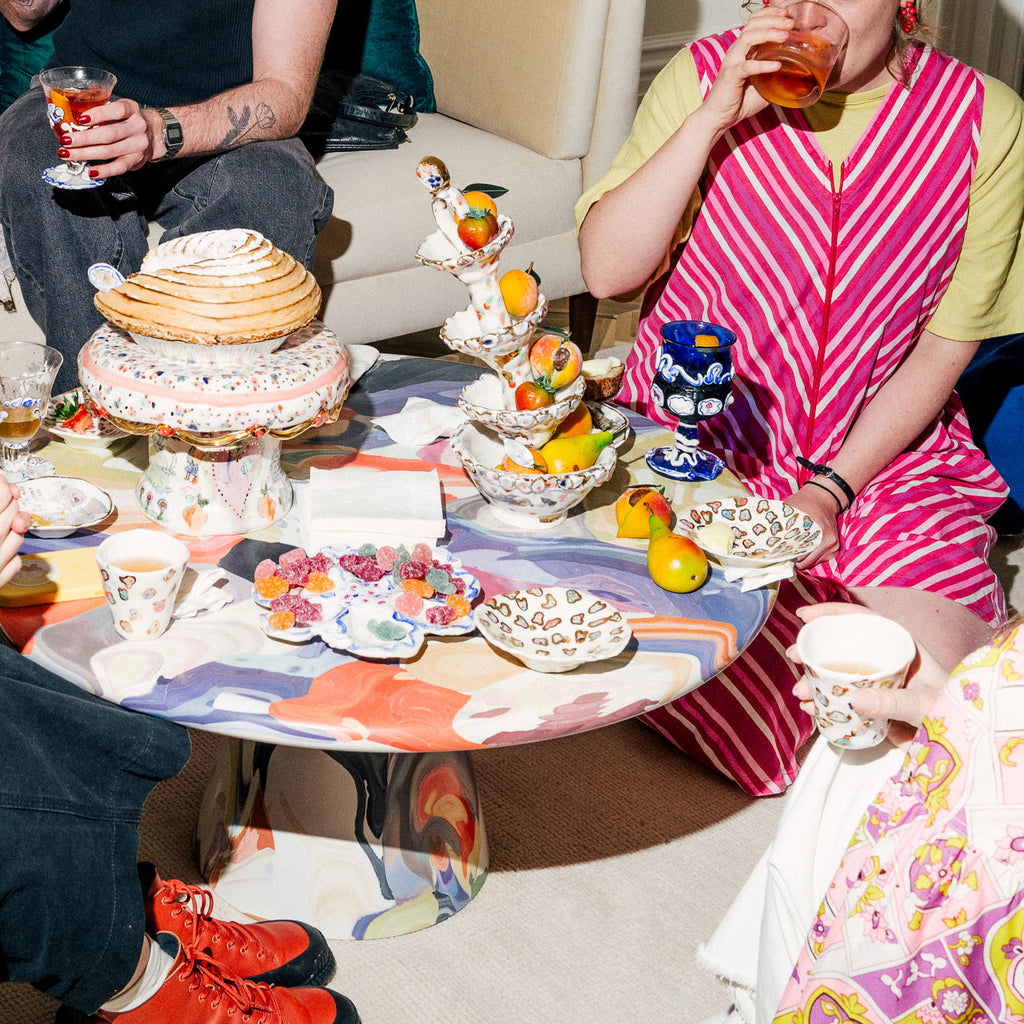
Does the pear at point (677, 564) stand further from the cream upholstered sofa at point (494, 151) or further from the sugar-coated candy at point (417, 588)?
the cream upholstered sofa at point (494, 151)

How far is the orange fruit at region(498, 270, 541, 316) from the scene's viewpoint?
4.61ft

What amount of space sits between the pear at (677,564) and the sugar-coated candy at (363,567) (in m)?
0.30

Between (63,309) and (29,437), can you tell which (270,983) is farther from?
(63,309)

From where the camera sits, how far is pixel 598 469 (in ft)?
4.76

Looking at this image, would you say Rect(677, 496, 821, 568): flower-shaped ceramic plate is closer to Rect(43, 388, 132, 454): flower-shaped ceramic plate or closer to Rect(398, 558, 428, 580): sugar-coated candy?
Rect(398, 558, 428, 580): sugar-coated candy

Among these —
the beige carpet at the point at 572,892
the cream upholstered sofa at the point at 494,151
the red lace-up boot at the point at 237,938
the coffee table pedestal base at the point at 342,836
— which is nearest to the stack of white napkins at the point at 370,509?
the coffee table pedestal base at the point at 342,836

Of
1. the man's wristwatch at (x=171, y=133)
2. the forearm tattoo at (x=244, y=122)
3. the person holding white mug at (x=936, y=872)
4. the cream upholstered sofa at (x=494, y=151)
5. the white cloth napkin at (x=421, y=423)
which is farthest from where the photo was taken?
the cream upholstered sofa at (x=494, y=151)

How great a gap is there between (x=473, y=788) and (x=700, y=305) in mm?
831

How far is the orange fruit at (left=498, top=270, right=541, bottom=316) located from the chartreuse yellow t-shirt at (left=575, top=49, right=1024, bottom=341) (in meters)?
0.51

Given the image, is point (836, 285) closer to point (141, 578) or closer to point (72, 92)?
point (141, 578)

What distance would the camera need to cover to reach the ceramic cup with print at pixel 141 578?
3.96ft

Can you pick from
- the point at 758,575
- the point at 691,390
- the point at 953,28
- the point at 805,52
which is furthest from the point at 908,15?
the point at 953,28

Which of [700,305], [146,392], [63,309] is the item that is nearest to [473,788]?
[146,392]

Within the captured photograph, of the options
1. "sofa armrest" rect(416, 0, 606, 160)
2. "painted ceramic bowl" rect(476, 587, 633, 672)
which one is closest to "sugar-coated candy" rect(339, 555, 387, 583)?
"painted ceramic bowl" rect(476, 587, 633, 672)
